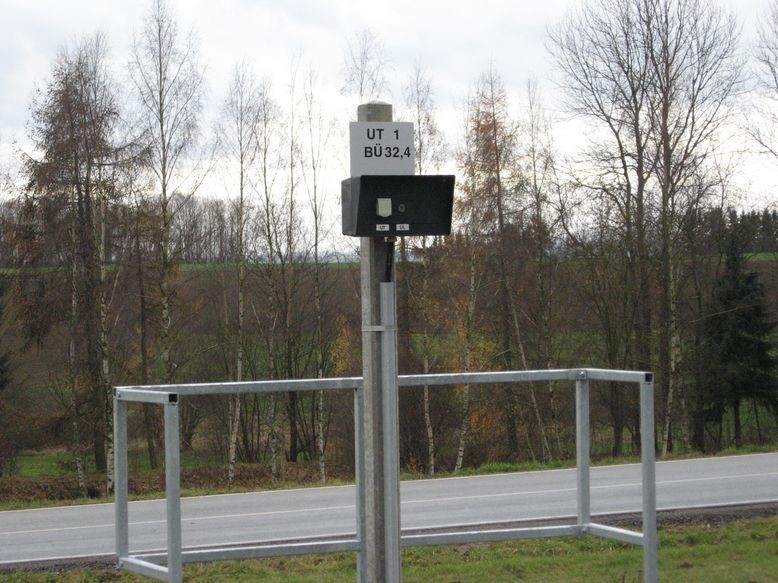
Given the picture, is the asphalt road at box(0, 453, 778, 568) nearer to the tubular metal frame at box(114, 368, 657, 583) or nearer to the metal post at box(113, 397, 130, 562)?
the tubular metal frame at box(114, 368, 657, 583)

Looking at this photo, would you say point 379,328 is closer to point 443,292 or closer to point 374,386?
point 374,386

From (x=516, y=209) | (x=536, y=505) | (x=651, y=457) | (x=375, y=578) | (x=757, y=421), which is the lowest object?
(x=757, y=421)

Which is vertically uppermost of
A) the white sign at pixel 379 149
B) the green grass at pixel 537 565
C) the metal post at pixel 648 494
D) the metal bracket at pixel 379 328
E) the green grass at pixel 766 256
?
the green grass at pixel 766 256

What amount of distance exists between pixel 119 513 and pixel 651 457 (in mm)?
3008

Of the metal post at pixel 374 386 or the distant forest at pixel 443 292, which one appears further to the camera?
the distant forest at pixel 443 292

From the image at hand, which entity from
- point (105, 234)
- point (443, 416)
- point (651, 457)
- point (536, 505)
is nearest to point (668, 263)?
point (443, 416)

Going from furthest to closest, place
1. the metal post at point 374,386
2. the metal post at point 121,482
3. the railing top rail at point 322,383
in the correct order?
the metal post at point 121,482 < the railing top rail at point 322,383 < the metal post at point 374,386

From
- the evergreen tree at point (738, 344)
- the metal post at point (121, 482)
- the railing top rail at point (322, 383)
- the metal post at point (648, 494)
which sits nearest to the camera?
the railing top rail at point (322, 383)

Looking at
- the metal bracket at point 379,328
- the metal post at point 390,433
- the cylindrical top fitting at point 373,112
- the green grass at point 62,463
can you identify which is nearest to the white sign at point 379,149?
the cylindrical top fitting at point 373,112

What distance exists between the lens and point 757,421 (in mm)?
38938

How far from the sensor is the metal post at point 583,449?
241 inches

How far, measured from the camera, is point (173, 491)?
15.7 ft

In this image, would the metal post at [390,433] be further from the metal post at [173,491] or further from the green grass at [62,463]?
the green grass at [62,463]

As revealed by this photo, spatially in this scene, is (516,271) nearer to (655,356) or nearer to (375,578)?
(655,356)
